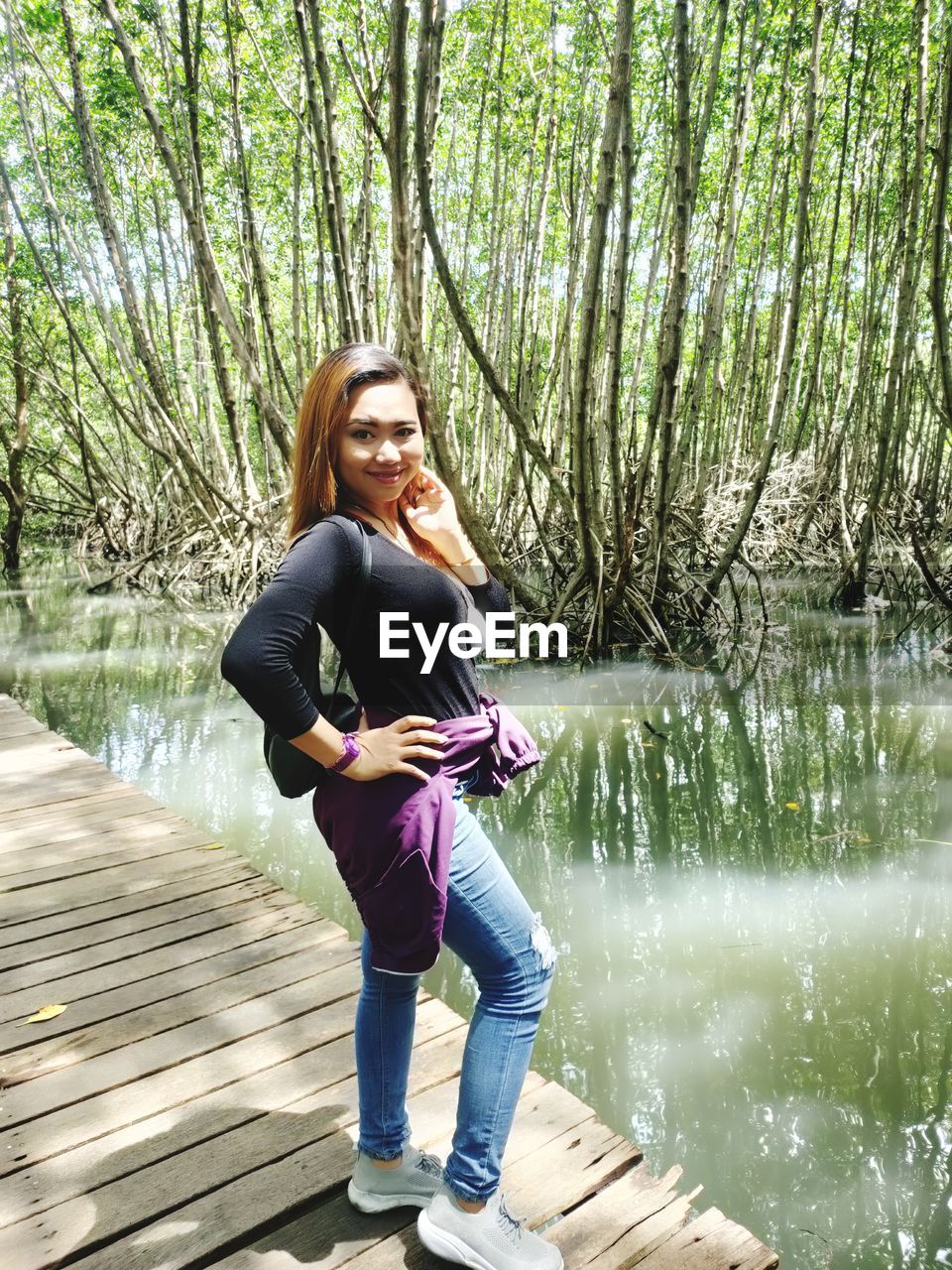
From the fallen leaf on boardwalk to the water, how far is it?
0.90 meters

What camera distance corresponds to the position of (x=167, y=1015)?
1814mm

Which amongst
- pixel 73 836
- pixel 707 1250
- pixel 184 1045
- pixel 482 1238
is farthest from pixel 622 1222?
pixel 73 836

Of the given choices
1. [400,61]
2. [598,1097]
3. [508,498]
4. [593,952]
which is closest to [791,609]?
[508,498]

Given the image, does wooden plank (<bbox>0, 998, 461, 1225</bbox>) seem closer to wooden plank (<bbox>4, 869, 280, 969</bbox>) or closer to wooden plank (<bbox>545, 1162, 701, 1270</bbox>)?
wooden plank (<bbox>545, 1162, 701, 1270</bbox>)

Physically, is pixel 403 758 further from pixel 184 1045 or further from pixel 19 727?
pixel 19 727

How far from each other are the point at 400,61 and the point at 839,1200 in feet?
13.6

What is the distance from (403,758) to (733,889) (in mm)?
2094

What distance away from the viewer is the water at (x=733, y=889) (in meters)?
1.72

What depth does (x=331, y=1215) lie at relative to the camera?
4.29 feet

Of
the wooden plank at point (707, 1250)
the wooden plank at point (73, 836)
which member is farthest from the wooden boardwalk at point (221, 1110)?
the wooden plank at point (73, 836)

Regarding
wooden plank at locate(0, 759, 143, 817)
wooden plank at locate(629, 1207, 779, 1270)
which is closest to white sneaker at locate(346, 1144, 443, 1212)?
wooden plank at locate(629, 1207, 779, 1270)

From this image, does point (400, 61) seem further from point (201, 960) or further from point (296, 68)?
point (296, 68)

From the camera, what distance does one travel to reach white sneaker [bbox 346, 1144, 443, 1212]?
127 centimetres

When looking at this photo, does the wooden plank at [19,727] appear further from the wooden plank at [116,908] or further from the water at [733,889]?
the wooden plank at [116,908]
